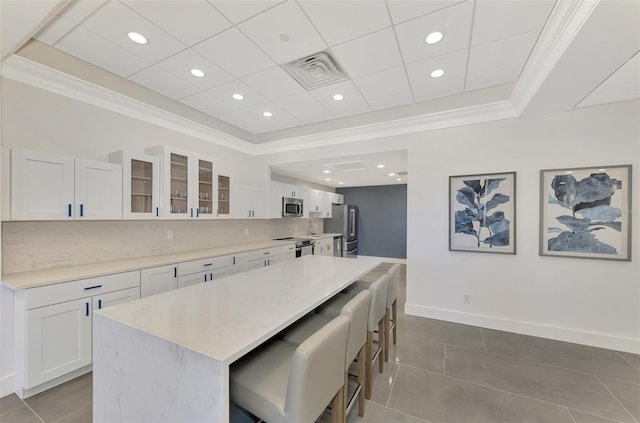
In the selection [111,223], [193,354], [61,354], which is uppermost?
[111,223]

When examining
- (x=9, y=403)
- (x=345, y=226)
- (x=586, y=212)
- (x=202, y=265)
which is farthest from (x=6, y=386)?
(x=345, y=226)

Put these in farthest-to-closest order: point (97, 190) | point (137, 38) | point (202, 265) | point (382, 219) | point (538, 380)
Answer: point (382, 219), point (202, 265), point (97, 190), point (538, 380), point (137, 38)

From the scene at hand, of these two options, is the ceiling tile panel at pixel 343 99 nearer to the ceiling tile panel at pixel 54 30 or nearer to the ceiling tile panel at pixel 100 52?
the ceiling tile panel at pixel 100 52

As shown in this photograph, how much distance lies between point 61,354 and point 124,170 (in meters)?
1.74

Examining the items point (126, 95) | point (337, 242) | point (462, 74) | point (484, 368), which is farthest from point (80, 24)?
point (337, 242)

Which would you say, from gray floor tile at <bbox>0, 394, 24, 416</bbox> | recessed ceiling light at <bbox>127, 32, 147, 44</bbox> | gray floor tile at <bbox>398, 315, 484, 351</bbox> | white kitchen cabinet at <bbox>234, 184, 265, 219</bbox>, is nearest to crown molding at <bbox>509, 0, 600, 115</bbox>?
gray floor tile at <bbox>398, 315, 484, 351</bbox>

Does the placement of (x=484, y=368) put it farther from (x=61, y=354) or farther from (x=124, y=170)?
(x=124, y=170)

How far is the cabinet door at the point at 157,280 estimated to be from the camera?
8.73 ft

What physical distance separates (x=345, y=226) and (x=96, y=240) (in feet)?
18.8

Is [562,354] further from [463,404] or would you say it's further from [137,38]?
[137,38]

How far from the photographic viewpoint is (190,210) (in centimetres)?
349

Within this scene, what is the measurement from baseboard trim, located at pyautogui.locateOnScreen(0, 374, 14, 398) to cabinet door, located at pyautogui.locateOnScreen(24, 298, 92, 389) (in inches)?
9.1

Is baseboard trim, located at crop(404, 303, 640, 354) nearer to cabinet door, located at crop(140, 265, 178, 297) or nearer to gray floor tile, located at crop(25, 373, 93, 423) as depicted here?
cabinet door, located at crop(140, 265, 178, 297)

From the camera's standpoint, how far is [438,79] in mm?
2609
